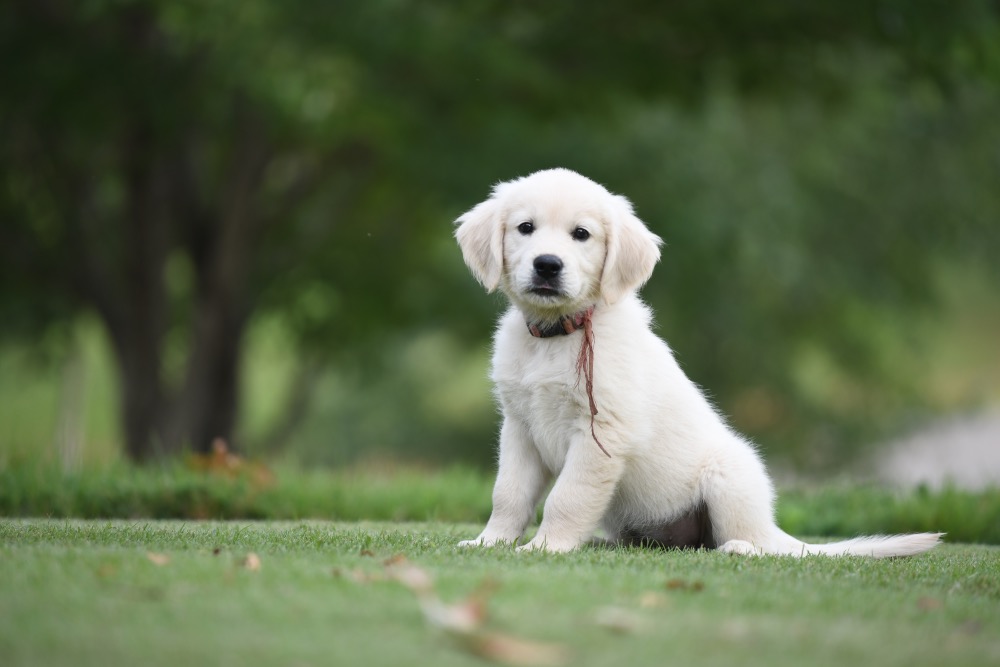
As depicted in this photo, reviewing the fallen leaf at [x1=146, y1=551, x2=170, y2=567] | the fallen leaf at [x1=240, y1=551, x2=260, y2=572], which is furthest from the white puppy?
the fallen leaf at [x1=146, y1=551, x2=170, y2=567]

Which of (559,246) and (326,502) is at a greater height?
(559,246)

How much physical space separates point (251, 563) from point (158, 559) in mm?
288

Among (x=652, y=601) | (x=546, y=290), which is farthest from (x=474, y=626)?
(x=546, y=290)

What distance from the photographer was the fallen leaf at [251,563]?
3547 millimetres

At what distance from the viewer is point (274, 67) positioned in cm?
1069

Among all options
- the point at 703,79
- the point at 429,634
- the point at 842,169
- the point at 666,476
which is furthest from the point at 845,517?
the point at 842,169

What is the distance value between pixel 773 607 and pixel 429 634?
1026 mm

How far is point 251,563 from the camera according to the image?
3.59m

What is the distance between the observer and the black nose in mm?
4758

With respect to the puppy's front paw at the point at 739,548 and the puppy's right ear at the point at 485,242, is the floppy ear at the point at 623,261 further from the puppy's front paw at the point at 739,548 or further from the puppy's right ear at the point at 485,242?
the puppy's front paw at the point at 739,548

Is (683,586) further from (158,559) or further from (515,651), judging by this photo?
(158,559)

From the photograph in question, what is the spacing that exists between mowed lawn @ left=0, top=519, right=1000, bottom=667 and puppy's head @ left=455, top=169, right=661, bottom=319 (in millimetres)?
1093

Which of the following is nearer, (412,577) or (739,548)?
(412,577)

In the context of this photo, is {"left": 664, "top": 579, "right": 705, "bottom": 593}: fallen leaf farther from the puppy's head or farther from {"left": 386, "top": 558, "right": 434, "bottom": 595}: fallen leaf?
the puppy's head
